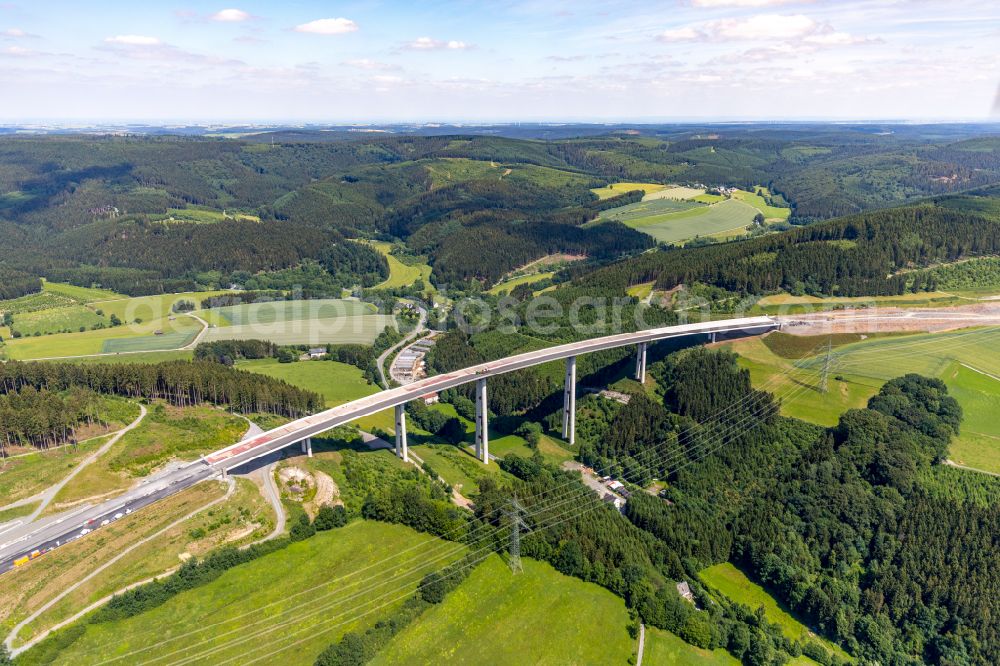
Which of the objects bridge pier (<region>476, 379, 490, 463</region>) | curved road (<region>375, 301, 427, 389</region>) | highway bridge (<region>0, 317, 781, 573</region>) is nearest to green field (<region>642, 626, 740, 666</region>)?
bridge pier (<region>476, 379, 490, 463</region>)

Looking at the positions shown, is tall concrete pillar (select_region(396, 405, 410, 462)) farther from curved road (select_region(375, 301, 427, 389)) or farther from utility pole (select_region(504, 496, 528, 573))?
curved road (select_region(375, 301, 427, 389))

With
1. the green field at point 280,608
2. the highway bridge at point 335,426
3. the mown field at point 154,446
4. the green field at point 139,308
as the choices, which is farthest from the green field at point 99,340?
the green field at point 280,608

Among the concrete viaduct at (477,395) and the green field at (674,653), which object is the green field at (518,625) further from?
the concrete viaduct at (477,395)

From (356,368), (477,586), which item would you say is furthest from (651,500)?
(356,368)

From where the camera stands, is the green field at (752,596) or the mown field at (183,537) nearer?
the mown field at (183,537)

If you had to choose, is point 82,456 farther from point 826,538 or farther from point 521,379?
point 826,538
